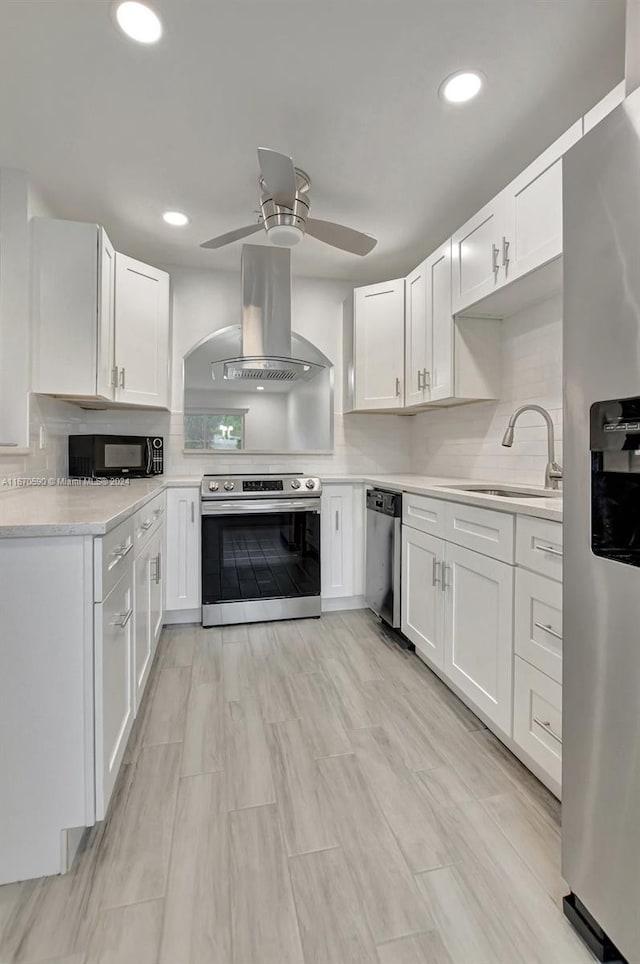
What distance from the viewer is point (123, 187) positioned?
2.35 m

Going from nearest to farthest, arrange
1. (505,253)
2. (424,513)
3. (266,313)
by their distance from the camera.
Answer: (505,253), (424,513), (266,313)

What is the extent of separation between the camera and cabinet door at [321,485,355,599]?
10.3ft

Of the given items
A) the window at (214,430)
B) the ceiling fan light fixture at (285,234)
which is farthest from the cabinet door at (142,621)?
the ceiling fan light fixture at (285,234)

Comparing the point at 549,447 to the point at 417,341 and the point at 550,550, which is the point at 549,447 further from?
the point at 417,341

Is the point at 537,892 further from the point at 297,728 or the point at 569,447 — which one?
the point at 569,447

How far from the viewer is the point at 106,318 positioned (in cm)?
251

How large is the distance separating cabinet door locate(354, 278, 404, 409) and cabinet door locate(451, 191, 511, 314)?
28.2 inches

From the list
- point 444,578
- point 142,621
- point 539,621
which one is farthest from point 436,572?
point 142,621

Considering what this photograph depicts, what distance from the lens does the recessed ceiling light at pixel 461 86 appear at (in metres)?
1.65

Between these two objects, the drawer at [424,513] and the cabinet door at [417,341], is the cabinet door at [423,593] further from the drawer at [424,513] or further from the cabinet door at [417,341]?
the cabinet door at [417,341]

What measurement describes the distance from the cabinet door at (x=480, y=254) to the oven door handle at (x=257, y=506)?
1.48 m

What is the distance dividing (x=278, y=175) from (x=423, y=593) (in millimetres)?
2027

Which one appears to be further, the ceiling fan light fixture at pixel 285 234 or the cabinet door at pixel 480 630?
the ceiling fan light fixture at pixel 285 234

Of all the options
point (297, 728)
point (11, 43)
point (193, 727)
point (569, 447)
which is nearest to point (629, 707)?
point (569, 447)
